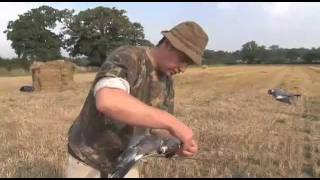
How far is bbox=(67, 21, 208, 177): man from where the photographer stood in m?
3.28

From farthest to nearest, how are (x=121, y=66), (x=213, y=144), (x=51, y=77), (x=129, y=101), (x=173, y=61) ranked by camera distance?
(x=51, y=77) → (x=213, y=144) → (x=173, y=61) → (x=121, y=66) → (x=129, y=101)

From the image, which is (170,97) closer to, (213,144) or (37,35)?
(213,144)

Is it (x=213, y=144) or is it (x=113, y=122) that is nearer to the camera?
(x=113, y=122)

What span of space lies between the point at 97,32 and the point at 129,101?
→ 8288cm

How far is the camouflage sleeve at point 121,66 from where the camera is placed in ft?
11.6

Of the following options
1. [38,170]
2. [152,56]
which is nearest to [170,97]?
[152,56]

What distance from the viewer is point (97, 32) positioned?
85.2 m

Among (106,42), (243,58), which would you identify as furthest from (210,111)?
(243,58)

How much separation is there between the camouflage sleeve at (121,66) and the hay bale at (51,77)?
25.5 meters

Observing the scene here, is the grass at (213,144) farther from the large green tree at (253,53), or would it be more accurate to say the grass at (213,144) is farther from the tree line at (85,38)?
the large green tree at (253,53)

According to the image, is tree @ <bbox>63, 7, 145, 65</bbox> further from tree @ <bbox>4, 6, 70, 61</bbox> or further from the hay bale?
the hay bale

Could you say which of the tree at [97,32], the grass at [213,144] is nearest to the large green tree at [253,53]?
the tree at [97,32]

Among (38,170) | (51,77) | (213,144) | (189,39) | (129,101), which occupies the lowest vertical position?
(51,77)

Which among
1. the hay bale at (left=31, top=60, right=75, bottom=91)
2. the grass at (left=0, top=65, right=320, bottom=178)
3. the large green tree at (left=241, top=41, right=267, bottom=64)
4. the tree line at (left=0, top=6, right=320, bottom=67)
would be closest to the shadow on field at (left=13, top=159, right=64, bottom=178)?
the grass at (left=0, top=65, right=320, bottom=178)
